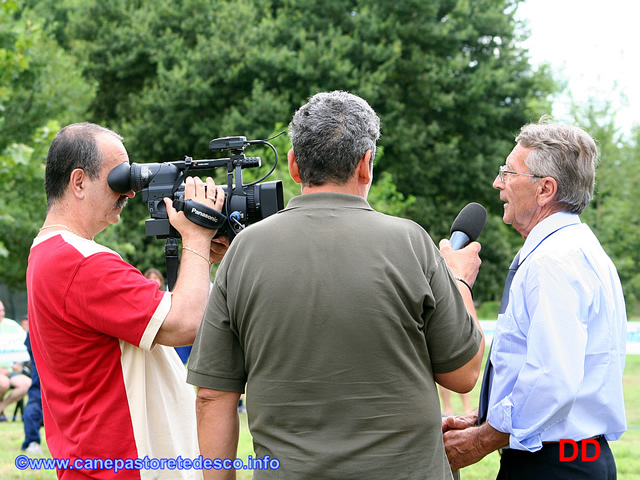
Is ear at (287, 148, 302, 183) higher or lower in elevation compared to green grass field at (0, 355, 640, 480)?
higher

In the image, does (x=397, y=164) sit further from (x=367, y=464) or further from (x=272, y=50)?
(x=367, y=464)

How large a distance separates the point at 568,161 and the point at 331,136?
111 cm

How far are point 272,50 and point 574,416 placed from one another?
1862 cm

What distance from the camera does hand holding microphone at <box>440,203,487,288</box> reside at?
2.41 meters

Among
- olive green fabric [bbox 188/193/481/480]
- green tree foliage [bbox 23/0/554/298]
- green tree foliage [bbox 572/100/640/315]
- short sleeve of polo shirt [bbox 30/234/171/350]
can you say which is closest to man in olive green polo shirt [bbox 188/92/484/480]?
olive green fabric [bbox 188/193/481/480]

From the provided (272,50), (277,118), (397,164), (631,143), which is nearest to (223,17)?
(272,50)

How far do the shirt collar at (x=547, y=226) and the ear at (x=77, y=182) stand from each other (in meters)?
1.74

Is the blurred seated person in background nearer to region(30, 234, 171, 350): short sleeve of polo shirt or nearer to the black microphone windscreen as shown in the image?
region(30, 234, 171, 350): short sleeve of polo shirt

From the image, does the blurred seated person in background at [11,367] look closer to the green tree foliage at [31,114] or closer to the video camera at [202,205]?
the green tree foliage at [31,114]

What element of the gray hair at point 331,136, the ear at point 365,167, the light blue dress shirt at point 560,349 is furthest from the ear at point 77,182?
the light blue dress shirt at point 560,349

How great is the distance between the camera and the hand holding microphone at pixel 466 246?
2.41 m

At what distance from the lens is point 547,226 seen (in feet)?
8.55

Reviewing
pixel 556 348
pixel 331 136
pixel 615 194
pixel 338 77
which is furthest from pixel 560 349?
pixel 615 194

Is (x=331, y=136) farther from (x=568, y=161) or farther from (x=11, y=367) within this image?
(x=11, y=367)
